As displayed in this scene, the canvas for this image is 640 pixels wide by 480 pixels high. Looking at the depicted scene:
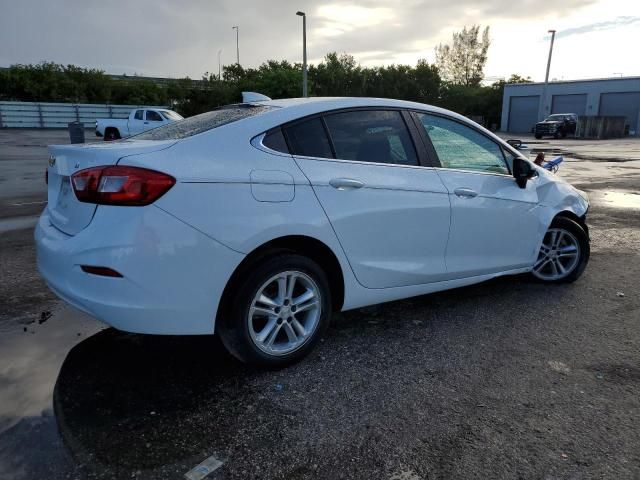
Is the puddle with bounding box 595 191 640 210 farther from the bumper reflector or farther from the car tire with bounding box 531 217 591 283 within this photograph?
the bumper reflector

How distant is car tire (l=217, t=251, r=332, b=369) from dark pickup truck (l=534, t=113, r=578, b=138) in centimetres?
3730

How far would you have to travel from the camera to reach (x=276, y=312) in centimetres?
303

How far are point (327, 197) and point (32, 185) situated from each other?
10191 millimetres

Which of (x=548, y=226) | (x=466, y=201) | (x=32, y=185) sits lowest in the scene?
(x=32, y=185)

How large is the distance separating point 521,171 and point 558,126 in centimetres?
3598

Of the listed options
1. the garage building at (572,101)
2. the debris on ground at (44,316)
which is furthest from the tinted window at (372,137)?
the garage building at (572,101)

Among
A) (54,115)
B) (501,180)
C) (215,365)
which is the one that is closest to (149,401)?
(215,365)

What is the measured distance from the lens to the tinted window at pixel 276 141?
2.96 m

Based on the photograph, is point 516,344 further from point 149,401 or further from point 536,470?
point 149,401

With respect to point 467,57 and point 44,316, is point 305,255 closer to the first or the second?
point 44,316

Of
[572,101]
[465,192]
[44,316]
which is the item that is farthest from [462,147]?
[572,101]

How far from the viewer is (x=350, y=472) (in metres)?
2.23

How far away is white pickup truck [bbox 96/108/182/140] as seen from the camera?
79.7ft

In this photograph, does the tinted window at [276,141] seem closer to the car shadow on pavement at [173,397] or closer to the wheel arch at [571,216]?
the car shadow on pavement at [173,397]
